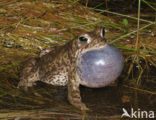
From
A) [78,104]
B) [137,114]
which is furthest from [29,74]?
[137,114]

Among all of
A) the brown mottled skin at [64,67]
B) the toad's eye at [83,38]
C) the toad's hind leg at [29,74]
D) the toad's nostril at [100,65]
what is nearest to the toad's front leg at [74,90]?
the brown mottled skin at [64,67]

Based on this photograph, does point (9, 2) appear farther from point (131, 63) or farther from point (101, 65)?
point (101, 65)

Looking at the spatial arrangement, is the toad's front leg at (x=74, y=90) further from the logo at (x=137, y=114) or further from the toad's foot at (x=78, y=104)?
the logo at (x=137, y=114)

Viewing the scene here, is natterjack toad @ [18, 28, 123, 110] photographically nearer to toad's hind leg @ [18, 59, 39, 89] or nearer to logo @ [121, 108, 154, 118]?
toad's hind leg @ [18, 59, 39, 89]

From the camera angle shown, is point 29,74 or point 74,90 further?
point 29,74

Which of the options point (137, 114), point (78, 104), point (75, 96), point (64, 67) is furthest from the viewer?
point (64, 67)

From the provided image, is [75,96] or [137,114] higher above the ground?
[75,96]

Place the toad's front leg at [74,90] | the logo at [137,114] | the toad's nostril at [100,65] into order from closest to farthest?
the logo at [137,114]
the toad's nostril at [100,65]
the toad's front leg at [74,90]

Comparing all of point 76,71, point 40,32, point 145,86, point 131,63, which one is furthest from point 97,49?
point 40,32

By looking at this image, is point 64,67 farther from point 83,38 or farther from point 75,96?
point 83,38
